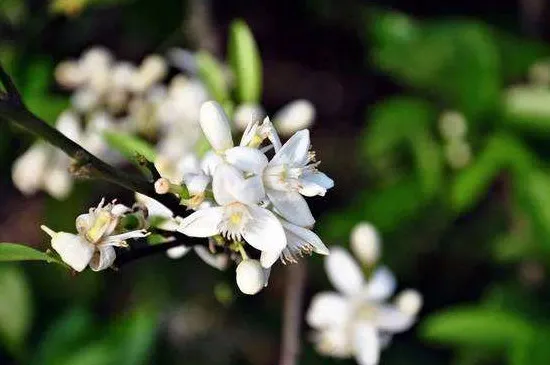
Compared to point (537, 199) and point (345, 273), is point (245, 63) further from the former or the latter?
point (537, 199)

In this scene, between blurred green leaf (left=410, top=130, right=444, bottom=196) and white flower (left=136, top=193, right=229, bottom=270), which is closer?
white flower (left=136, top=193, right=229, bottom=270)

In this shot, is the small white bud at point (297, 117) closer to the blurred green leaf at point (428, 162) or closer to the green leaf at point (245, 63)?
the green leaf at point (245, 63)

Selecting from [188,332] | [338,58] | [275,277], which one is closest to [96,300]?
[188,332]

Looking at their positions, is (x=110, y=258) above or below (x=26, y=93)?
below

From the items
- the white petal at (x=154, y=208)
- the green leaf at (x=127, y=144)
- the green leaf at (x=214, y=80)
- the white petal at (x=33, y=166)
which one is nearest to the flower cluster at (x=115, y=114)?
the white petal at (x=33, y=166)

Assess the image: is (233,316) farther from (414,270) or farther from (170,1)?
(170,1)

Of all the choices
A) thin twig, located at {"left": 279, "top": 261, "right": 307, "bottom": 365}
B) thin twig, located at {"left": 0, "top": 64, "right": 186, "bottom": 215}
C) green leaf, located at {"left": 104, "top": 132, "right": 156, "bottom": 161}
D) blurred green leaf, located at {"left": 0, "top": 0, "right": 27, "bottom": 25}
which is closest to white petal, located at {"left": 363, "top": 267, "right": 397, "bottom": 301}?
thin twig, located at {"left": 279, "top": 261, "right": 307, "bottom": 365}

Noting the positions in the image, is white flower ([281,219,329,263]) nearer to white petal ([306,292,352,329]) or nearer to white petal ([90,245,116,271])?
white petal ([90,245,116,271])
